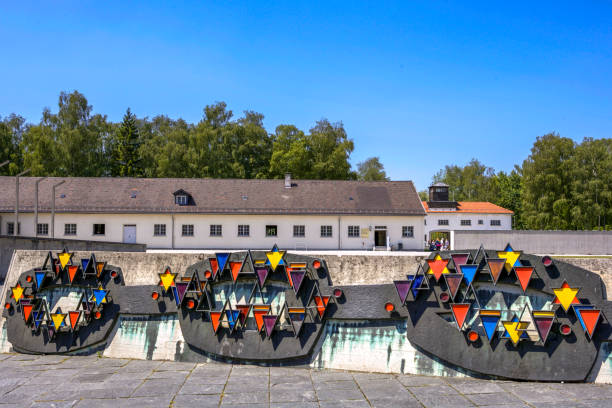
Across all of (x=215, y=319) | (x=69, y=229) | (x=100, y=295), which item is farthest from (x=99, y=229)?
(x=215, y=319)

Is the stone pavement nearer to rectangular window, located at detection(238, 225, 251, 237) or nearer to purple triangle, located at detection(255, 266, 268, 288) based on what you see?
purple triangle, located at detection(255, 266, 268, 288)

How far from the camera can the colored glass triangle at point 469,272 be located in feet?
22.4

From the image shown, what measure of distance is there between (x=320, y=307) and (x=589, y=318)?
3.80 meters

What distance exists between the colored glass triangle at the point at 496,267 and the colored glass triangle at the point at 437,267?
25.6 inches

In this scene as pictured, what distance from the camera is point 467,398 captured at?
226 inches

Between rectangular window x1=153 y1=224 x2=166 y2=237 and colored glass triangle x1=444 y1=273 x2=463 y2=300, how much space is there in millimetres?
28860

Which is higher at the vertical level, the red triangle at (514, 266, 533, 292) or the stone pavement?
the red triangle at (514, 266, 533, 292)

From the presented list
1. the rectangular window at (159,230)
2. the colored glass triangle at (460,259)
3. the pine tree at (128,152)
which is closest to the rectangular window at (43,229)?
the rectangular window at (159,230)

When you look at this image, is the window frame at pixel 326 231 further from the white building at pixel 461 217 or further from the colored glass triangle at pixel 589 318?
the colored glass triangle at pixel 589 318

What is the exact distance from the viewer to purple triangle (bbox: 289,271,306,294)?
7363 mm

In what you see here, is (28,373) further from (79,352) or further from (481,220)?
(481,220)

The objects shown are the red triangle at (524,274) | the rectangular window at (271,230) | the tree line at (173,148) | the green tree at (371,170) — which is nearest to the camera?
the red triangle at (524,274)

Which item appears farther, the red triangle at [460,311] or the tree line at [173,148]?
the tree line at [173,148]

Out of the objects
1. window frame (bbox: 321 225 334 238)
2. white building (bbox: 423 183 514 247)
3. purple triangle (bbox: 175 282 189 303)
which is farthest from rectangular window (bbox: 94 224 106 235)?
white building (bbox: 423 183 514 247)
